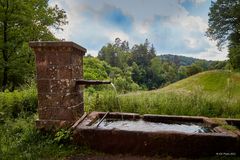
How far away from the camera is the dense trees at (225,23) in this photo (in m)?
24.2

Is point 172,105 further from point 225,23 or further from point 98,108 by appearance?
point 225,23

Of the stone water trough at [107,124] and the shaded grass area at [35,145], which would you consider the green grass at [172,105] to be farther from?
the shaded grass area at [35,145]

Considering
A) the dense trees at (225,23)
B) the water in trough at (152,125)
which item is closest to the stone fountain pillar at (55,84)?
the water in trough at (152,125)

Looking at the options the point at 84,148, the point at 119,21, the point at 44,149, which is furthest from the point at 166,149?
the point at 119,21

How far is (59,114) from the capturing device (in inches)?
150

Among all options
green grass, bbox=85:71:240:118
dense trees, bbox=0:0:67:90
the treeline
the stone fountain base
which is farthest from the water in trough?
the treeline

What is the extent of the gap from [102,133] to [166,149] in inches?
34.3

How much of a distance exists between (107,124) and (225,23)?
24.9 meters

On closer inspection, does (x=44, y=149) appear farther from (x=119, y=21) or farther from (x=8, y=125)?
(x=119, y=21)

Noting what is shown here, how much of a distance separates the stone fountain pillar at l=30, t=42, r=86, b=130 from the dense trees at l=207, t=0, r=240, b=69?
885 inches

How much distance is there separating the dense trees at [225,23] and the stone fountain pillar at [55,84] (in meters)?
22.5

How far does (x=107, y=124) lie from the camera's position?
13.1 feet

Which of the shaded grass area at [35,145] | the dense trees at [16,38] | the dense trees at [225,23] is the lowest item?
the shaded grass area at [35,145]

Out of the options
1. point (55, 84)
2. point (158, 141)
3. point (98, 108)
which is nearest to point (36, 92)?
point (98, 108)
